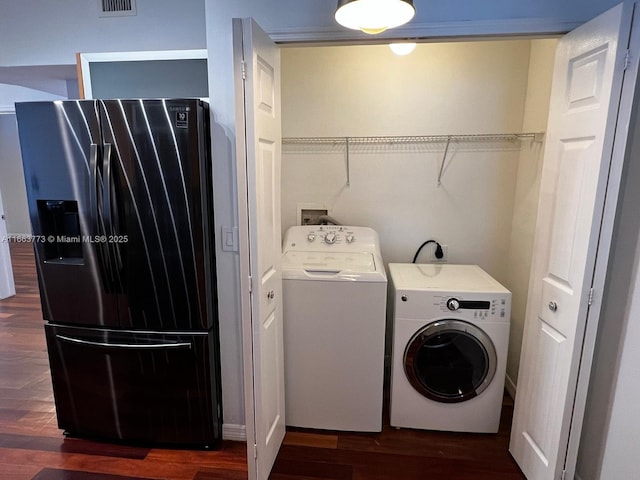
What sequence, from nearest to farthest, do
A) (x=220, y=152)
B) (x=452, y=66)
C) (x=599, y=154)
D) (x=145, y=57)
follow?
(x=599, y=154) < (x=220, y=152) < (x=145, y=57) < (x=452, y=66)

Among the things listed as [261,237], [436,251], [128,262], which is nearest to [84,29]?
[128,262]

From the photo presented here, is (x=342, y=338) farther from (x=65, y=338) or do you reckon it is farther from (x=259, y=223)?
(x=65, y=338)

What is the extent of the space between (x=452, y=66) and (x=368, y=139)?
0.73 meters

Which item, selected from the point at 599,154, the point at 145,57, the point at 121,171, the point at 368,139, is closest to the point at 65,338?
the point at 121,171

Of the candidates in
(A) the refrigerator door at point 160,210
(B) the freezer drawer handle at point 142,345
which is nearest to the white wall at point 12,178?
(B) the freezer drawer handle at point 142,345

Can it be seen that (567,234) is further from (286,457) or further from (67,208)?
(67,208)

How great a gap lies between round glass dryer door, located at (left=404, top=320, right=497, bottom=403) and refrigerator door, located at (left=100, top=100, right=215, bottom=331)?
119 centimetres

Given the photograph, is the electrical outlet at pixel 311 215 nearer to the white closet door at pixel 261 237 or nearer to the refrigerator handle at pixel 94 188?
the white closet door at pixel 261 237

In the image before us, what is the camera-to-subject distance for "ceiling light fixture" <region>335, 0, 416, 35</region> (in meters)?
1.15

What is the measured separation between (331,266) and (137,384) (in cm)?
123

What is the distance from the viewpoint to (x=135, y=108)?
1650 millimetres

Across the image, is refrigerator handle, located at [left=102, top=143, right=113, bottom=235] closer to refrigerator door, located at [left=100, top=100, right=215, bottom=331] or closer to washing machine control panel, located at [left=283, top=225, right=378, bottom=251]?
refrigerator door, located at [left=100, top=100, right=215, bottom=331]

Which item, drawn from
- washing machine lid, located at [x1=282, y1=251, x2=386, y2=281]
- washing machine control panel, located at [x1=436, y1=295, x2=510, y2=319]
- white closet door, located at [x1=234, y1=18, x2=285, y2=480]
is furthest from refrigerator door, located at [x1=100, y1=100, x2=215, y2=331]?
washing machine control panel, located at [x1=436, y1=295, x2=510, y2=319]

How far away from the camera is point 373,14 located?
1.21m
